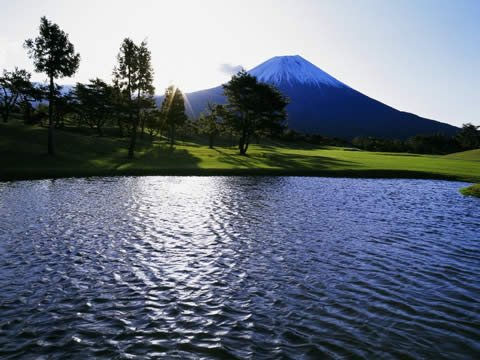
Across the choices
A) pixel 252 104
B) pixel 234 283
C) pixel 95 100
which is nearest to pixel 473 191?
pixel 234 283

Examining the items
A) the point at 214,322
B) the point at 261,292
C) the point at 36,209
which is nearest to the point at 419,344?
the point at 261,292

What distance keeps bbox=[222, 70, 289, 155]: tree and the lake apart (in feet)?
139

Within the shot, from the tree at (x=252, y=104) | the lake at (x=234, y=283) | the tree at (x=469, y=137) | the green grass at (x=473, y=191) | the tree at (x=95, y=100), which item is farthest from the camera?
the tree at (x=469, y=137)

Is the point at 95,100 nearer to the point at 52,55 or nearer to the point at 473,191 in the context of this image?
the point at 52,55

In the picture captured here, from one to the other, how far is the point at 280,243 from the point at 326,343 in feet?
23.0

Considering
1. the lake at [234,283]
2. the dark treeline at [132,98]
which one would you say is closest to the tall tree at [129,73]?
the dark treeline at [132,98]

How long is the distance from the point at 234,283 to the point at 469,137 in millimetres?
179648

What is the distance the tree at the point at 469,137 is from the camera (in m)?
149

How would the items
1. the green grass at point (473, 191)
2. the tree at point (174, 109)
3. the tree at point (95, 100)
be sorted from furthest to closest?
the tree at point (95, 100) < the tree at point (174, 109) < the green grass at point (473, 191)

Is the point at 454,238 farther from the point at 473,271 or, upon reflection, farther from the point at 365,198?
the point at 365,198

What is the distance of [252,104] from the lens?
194ft

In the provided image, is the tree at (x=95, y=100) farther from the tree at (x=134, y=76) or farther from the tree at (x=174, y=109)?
the tree at (x=134, y=76)

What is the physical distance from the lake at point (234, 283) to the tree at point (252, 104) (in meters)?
42.3

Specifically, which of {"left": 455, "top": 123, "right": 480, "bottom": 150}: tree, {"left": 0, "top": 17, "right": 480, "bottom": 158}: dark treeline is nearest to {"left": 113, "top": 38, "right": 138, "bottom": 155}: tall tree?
{"left": 0, "top": 17, "right": 480, "bottom": 158}: dark treeline
